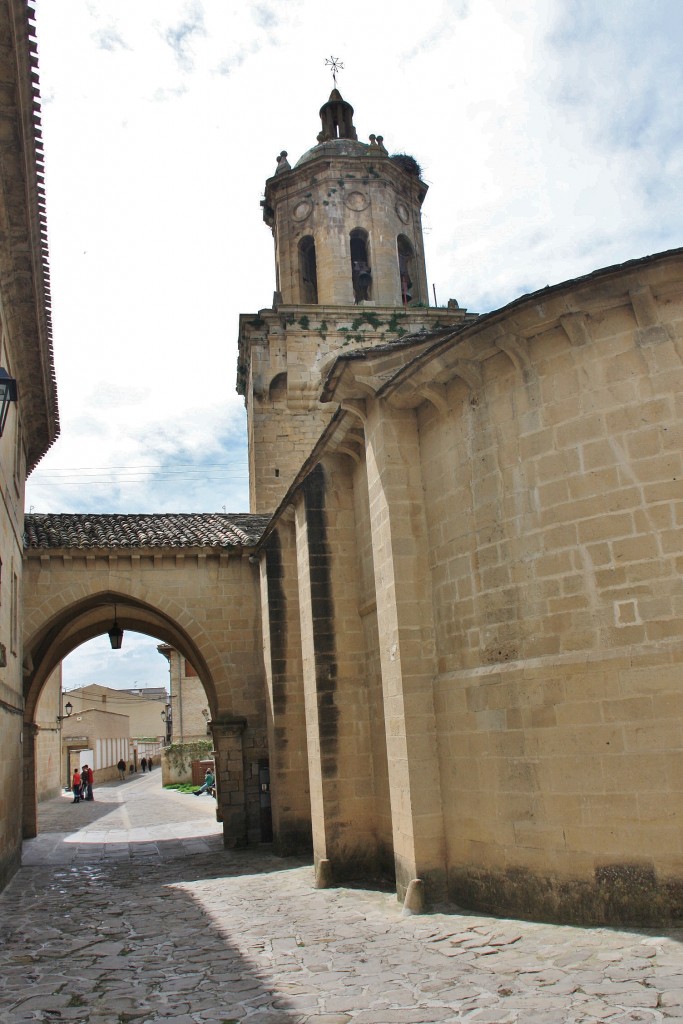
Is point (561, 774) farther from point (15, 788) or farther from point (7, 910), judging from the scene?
point (15, 788)

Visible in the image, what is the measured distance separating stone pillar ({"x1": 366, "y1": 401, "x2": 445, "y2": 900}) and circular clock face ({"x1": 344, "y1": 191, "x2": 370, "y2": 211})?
14988mm

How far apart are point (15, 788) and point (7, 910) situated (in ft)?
11.2

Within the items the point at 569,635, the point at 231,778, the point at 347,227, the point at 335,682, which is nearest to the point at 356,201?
the point at 347,227

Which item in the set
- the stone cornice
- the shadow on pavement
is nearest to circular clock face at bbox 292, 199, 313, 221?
the stone cornice

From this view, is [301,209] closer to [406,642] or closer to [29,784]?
[29,784]

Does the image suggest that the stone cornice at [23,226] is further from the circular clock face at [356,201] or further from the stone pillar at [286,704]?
the circular clock face at [356,201]

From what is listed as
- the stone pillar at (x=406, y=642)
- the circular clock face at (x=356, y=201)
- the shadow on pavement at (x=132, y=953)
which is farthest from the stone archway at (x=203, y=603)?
the circular clock face at (x=356, y=201)

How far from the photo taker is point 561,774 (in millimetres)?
7039

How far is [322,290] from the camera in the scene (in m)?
22.5

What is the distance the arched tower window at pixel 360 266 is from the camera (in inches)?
897

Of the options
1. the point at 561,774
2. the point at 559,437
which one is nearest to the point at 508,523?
the point at 559,437

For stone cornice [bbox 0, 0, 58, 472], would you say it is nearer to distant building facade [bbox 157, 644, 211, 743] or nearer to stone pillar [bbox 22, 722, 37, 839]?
stone pillar [bbox 22, 722, 37, 839]

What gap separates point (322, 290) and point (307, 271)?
1.26 metres

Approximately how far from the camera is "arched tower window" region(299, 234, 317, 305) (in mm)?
23125
